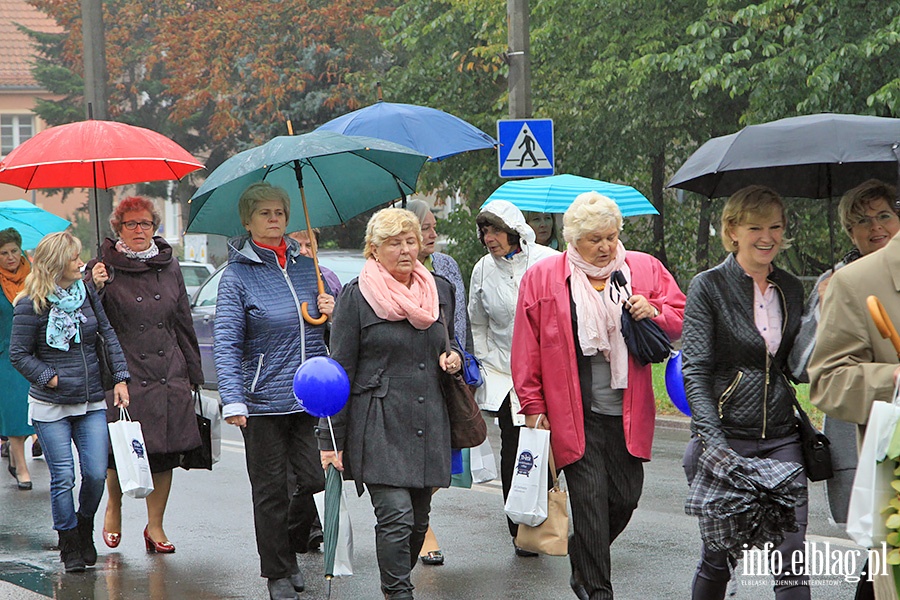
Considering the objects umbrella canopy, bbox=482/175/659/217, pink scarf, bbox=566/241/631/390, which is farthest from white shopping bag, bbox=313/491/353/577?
umbrella canopy, bbox=482/175/659/217

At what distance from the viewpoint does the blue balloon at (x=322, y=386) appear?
5.46m

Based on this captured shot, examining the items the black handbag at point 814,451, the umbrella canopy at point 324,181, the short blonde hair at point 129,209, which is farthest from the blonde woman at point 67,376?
the black handbag at point 814,451

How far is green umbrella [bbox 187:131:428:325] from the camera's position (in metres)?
6.33

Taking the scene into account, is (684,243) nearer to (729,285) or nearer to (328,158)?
(328,158)

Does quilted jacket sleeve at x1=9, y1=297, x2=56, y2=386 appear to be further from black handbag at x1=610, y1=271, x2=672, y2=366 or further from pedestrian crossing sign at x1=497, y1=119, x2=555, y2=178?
pedestrian crossing sign at x1=497, y1=119, x2=555, y2=178

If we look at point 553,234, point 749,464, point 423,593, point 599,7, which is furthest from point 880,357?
point 599,7

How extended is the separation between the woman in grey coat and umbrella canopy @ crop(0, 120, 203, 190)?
188 cm

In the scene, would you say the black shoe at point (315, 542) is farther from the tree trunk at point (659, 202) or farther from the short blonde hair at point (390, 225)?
the tree trunk at point (659, 202)

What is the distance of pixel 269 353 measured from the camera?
6.34m

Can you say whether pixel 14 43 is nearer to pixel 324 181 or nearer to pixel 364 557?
pixel 324 181

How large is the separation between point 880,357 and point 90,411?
4759 mm

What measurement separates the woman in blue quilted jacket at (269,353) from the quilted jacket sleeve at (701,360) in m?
2.08

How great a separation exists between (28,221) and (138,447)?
4.02 meters

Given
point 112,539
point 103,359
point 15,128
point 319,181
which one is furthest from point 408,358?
point 15,128
